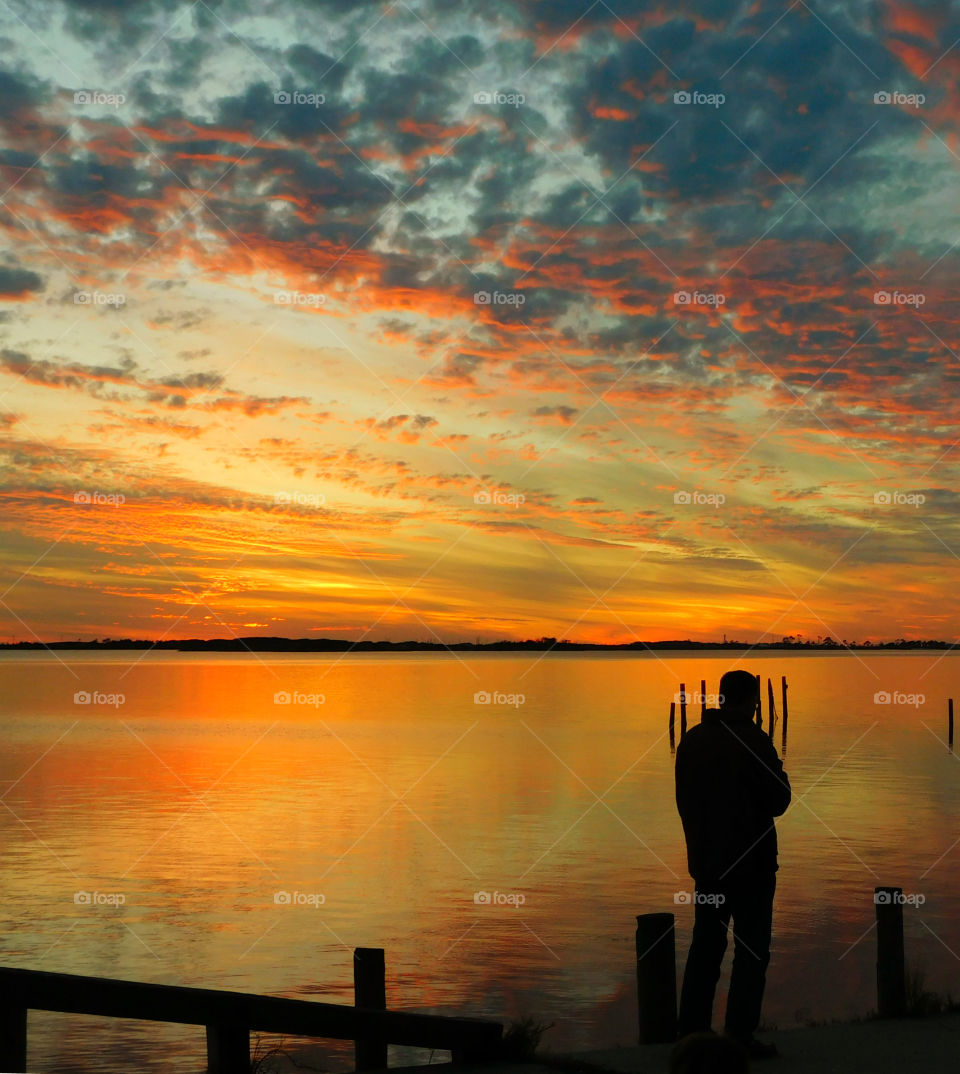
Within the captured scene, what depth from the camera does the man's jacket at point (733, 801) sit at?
315 inches

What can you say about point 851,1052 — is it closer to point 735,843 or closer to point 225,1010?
point 735,843

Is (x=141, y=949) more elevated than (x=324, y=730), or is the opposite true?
Result: (x=324, y=730)

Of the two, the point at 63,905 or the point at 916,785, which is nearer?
the point at 63,905

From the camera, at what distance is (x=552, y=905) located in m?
23.3

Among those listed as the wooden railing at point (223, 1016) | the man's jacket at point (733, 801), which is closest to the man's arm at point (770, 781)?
the man's jacket at point (733, 801)

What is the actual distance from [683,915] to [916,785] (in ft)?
85.9

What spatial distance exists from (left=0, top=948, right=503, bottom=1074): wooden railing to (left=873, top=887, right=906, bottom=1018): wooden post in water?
13.1 ft

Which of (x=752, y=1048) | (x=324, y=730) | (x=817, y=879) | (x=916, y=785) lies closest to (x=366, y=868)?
(x=817, y=879)

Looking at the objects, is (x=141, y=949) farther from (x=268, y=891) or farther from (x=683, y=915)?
(x=683, y=915)

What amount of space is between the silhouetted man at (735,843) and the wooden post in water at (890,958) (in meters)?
2.74

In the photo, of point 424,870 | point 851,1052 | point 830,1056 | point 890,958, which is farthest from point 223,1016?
point 424,870

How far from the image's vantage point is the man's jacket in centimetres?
801

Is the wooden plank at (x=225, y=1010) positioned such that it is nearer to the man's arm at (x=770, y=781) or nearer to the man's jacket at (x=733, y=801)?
the man's jacket at (x=733, y=801)

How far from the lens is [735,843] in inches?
316
